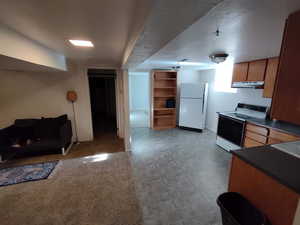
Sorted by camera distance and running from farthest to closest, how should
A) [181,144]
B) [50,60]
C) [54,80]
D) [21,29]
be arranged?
[181,144] < [54,80] < [50,60] < [21,29]

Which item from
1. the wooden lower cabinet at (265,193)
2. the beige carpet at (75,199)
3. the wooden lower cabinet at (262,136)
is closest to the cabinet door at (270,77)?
the wooden lower cabinet at (262,136)

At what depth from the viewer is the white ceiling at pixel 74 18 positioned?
37.5 inches

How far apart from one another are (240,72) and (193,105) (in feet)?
5.54

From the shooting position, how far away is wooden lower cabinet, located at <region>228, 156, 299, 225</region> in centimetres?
91

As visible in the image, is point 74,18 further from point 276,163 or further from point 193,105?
point 193,105

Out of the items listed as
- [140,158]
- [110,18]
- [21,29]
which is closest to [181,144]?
[140,158]

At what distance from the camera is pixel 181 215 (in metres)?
1.72

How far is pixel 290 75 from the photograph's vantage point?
1.02m

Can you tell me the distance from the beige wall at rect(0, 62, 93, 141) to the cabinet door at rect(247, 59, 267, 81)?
4083 millimetres

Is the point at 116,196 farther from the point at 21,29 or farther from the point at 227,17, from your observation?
the point at 227,17

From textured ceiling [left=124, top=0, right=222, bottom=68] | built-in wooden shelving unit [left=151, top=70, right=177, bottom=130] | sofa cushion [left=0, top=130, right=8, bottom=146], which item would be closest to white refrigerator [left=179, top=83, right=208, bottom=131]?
built-in wooden shelving unit [left=151, top=70, right=177, bottom=130]

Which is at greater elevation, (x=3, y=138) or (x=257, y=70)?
(x=257, y=70)

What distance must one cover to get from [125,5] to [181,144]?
343 cm

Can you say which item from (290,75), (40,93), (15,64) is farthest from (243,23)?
(40,93)
